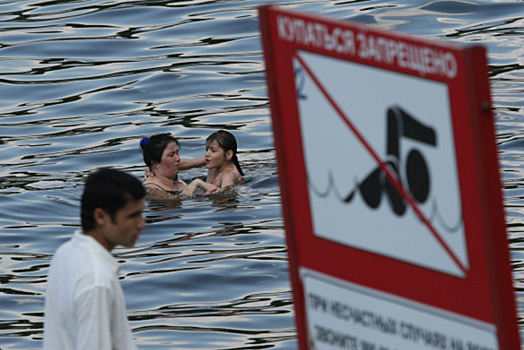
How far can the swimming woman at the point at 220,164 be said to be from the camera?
41.2 ft

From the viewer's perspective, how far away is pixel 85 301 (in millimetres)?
4305

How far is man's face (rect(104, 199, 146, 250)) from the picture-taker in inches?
181

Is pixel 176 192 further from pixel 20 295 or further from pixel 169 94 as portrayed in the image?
pixel 169 94

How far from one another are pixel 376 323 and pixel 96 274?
129 centimetres

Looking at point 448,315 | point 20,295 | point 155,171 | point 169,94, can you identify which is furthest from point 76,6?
point 448,315

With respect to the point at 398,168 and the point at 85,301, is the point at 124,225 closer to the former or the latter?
the point at 85,301

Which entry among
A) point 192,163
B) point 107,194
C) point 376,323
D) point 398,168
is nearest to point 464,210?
point 398,168

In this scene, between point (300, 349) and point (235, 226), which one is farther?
point (235, 226)

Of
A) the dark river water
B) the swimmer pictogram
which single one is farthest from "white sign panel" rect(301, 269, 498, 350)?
the dark river water

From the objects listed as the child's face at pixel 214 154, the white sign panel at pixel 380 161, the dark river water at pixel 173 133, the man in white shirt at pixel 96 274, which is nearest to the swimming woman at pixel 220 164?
the child's face at pixel 214 154

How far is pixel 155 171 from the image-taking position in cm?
1276

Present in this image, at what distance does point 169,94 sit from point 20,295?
27.2ft

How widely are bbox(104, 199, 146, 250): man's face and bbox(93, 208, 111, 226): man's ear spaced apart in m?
0.02

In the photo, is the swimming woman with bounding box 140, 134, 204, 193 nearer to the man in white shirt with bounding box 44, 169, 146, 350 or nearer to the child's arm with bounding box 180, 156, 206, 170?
the child's arm with bounding box 180, 156, 206, 170
